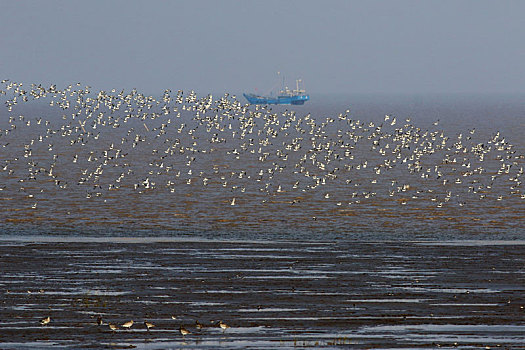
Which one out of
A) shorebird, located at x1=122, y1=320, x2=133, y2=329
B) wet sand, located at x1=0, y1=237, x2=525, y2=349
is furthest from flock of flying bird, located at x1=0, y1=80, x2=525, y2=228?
shorebird, located at x1=122, y1=320, x2=133, y2=329

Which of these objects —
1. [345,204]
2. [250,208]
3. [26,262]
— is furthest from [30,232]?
[345,204]

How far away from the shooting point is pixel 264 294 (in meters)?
27.2

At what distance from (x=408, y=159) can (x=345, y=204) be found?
3502 centimetres

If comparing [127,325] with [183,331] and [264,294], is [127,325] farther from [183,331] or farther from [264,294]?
[264,294]

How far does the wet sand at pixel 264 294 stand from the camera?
2247 centimetres

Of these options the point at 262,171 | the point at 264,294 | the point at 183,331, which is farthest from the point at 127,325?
the point at 262,171

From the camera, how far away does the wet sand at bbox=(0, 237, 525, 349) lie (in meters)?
22.5

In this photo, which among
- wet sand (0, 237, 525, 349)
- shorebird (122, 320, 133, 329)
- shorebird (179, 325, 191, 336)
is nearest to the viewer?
wet sand (0, 237, 525, 349)

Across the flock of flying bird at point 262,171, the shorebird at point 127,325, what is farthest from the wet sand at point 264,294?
the flock of flying bird at point 262,171

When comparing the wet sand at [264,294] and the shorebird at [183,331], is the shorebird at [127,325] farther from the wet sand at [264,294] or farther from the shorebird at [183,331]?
the shorebird at [183,331]

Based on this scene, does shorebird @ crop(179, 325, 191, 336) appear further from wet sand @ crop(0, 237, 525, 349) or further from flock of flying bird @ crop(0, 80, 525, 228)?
flock of flying bird @ crop(0, 80, 525, 228)

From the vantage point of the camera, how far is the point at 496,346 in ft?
70.6

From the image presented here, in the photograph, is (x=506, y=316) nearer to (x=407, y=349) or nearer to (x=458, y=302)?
(x=458, y=302)

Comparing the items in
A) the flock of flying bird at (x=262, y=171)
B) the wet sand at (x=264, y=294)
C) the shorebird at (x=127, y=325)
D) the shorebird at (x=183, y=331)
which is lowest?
the flock of flying bird at (x=262, y=171)
